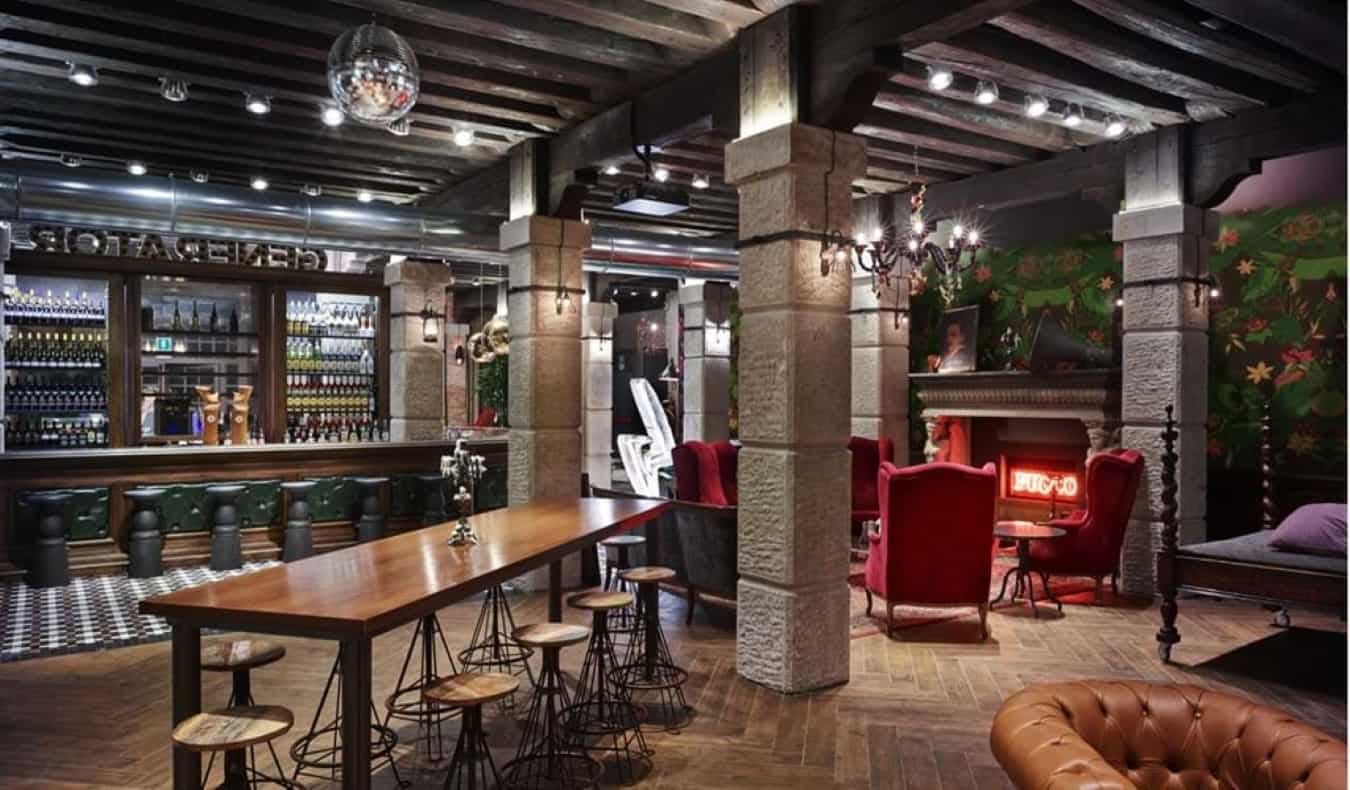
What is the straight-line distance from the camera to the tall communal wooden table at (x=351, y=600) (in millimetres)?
2678

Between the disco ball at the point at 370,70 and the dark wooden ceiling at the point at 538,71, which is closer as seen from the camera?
the disco ball at the point at 370,70

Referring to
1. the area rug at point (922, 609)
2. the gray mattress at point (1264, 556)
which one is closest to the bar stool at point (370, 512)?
the area rug at point (922, 609)

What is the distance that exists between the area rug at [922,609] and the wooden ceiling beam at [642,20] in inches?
136

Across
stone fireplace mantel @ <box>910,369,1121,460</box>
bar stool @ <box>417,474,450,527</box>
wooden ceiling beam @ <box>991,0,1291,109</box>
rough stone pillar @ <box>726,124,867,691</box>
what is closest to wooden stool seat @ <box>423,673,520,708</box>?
rough stone pillar @ <box>726,124,867,691</box>

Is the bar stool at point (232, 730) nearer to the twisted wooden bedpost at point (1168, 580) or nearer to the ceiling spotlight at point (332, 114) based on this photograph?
the ceiling spotlight at point (332, 114)

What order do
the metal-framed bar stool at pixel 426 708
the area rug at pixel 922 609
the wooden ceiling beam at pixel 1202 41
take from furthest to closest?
the area rug at pixel 922 609 < the wooden ceiling beam at pixel 1202 41 < the metal-framed bar stool at pixel 426 708

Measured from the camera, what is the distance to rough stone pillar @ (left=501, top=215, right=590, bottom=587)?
22.2ft

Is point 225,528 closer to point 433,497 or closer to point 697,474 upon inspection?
point 433,497

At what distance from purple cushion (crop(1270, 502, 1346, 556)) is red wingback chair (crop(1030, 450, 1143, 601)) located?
1192 millimetres

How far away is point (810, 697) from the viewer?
4590 millimetres

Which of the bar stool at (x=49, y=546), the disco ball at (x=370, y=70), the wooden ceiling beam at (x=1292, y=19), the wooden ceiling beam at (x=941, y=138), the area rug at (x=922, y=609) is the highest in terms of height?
the wooden ceiling beam at (x=941, y=138)

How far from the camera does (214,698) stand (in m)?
4.69

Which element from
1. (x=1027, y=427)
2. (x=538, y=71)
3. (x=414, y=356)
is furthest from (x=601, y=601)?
(x=1027, y=427)

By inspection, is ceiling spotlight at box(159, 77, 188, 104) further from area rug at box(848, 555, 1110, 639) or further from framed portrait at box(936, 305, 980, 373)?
framed portrait at box(936, 305, 980, 373)
